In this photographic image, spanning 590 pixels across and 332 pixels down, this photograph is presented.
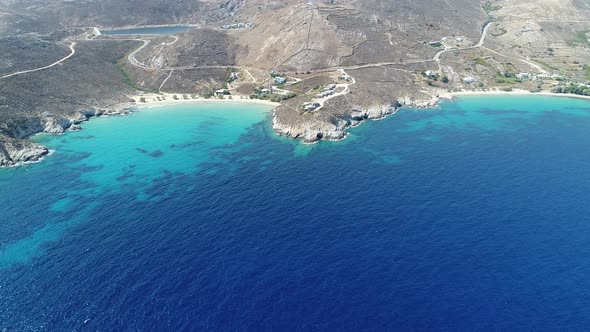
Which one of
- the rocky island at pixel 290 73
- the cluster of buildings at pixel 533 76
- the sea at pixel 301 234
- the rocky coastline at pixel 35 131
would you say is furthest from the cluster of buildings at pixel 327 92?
the cluster of buildings at pixel 533 76

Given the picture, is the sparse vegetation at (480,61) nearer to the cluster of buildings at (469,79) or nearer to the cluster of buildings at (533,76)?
the cluster of buildings at (533,76)

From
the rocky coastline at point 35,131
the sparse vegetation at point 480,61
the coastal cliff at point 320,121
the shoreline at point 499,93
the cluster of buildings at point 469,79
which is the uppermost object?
the sparse vegetation at point 480,61

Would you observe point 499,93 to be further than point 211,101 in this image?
Yes

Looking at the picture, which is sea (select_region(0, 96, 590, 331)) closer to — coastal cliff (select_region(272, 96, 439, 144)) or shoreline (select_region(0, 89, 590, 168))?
coastal cliff (select_region(272, 96, 439, 144))

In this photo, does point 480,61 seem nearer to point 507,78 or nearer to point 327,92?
point 507,78

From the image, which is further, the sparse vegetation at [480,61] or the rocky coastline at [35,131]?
the sparse vegetation at [480,61]

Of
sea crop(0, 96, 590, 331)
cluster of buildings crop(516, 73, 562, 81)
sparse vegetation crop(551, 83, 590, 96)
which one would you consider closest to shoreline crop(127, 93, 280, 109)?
sea crop(0, 96, 590, 331)

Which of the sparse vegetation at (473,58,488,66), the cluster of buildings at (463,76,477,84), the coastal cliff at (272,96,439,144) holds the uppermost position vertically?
the sparse vegetation at (473,58,488,66)

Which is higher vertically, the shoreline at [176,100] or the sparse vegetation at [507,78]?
the sparse vegetation at [507,78]

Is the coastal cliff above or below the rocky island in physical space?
below

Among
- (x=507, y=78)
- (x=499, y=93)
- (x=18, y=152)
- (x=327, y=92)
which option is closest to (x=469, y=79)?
(x=499, y=93)
